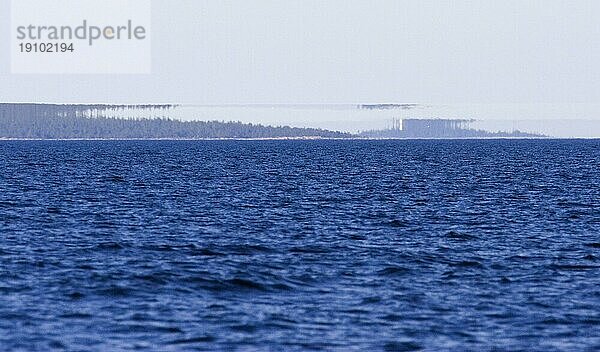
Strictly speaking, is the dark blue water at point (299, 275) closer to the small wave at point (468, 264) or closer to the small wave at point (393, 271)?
the small wave at point (468, 264)

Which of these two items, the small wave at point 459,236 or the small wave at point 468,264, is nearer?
the small wave at point 468,264

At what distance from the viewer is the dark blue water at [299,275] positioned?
2397 centimetres

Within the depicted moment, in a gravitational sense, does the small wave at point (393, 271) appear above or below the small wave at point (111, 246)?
below

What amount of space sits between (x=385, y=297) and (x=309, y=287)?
8.99ft

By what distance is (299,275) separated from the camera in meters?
32.3

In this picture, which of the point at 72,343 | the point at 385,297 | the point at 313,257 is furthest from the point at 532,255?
the point at 72,343

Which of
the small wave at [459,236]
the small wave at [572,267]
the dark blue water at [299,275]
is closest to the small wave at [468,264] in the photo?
the dark blue water at [299,275]

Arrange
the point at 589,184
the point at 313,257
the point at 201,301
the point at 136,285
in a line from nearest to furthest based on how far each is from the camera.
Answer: the point at 201,301 → the point at 136,285 → the point at 313,257 → the point at 589,184

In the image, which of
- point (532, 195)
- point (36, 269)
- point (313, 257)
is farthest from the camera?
point (532, 195)

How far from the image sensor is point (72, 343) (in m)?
22.8

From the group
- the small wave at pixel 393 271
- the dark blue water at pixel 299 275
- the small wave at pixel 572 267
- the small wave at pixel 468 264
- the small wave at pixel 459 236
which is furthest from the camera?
the small wave at pixel 459 236

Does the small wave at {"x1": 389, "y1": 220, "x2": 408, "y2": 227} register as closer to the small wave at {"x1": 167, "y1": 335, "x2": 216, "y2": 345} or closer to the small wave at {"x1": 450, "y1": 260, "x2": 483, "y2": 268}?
the small wave at {"x1": 450, "y1": 260, "x2": 483, "y2": 268}

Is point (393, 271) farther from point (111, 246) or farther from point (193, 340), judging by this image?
point (111, 246)

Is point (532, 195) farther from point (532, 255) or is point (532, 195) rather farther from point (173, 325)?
point (173, 325)
